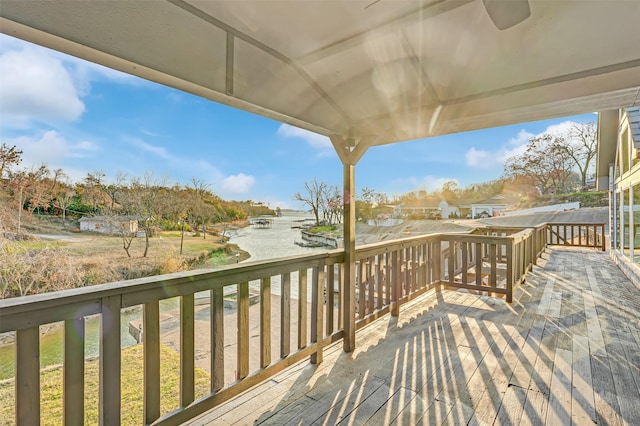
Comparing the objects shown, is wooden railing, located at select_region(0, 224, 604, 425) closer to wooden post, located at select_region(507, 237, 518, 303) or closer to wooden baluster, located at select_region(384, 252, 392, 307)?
wooden baluster, located at select_region(384, 252, 392, 307)

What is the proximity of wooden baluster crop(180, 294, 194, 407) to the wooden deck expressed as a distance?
0.26m

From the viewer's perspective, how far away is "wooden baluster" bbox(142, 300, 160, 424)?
169 cm

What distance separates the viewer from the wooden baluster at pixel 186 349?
1852mm

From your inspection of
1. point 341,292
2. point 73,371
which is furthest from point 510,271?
point 73,371

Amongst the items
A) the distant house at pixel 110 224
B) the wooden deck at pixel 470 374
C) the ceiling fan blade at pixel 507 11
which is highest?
the ceiling fan blade at pixel 507 11

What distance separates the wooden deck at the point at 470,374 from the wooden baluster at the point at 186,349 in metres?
0.26

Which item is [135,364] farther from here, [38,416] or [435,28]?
[435,28]

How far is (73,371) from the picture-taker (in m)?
1.45

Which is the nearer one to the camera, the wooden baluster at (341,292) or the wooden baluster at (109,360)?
the wooden baluster at (109,360)

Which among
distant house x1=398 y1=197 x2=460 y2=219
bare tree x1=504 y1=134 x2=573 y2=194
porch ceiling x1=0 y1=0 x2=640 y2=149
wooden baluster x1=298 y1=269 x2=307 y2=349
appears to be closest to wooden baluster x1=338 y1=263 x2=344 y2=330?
wooden baluster x1=298 y1=269 x2=307 y2=349

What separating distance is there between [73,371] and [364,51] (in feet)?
7.65

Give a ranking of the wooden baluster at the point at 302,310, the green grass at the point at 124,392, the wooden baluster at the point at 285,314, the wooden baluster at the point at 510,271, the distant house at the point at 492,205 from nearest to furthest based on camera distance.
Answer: the wooden baluster at the point at 285,314, the wooden baluster at the point at 302,310, the green grass at the point at 124,392, the wooden baluster at the point at 510,271, the distant house at the point at 492,205

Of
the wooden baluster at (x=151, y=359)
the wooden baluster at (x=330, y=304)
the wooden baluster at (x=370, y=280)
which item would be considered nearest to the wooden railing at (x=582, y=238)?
the wooden baluster at (x=370, y=280)

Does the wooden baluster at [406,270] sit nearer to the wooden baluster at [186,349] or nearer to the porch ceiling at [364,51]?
the porch ceiling at [364,51]
